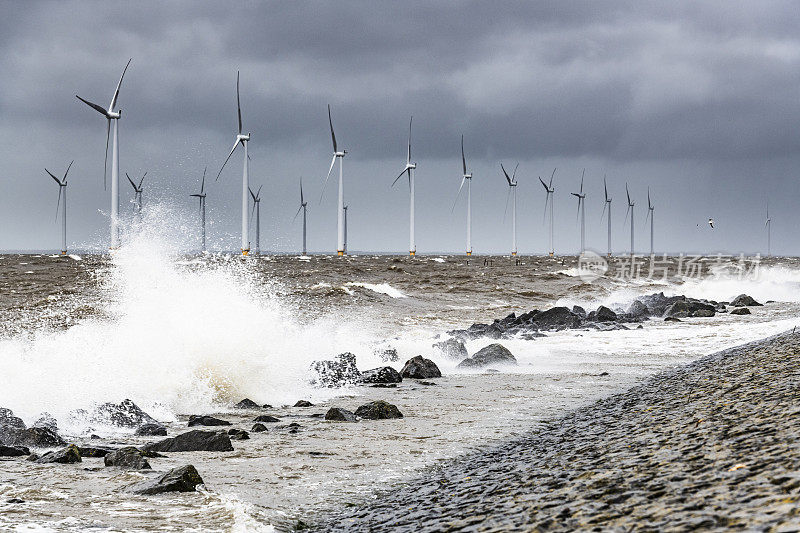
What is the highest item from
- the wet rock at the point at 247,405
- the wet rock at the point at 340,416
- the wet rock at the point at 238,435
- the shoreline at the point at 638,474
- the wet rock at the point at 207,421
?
the shoreline at the point at 638,474

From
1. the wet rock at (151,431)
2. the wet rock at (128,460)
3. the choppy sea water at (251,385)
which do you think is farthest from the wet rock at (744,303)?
the wet rock at (128,460)

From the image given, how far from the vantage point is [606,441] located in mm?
6660

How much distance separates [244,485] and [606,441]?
3055 mm

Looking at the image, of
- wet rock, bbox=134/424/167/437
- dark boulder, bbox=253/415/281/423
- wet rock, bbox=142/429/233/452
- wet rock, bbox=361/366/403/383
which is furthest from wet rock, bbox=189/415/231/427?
wet rock, bbox=361/366/403/383

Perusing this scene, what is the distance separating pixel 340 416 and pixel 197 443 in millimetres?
2380

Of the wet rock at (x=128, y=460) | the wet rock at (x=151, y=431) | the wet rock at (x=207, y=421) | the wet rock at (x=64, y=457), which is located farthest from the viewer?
the wet rock at (x=207, y=421)

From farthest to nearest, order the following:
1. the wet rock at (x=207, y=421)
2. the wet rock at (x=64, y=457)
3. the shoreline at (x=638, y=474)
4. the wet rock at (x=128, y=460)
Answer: the wet rock at (x=207, y=421) < the wet rock at (x=64, y=457) < the wet rock at (x=128, y=460) < the shoreline at (x=638, y=474)

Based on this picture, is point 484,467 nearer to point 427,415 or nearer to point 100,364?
point 427,415

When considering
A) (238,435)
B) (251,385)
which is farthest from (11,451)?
(251,385)

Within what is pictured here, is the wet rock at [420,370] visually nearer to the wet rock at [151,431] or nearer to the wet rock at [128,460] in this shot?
the wet rock at [151,431]

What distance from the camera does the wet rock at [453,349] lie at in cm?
1742

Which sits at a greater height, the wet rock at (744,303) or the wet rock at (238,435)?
the wet rock at (744,303)

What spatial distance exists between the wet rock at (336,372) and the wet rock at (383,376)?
0.59ft

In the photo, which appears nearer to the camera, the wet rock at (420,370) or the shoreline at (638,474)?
the shoreline at (638,474)
